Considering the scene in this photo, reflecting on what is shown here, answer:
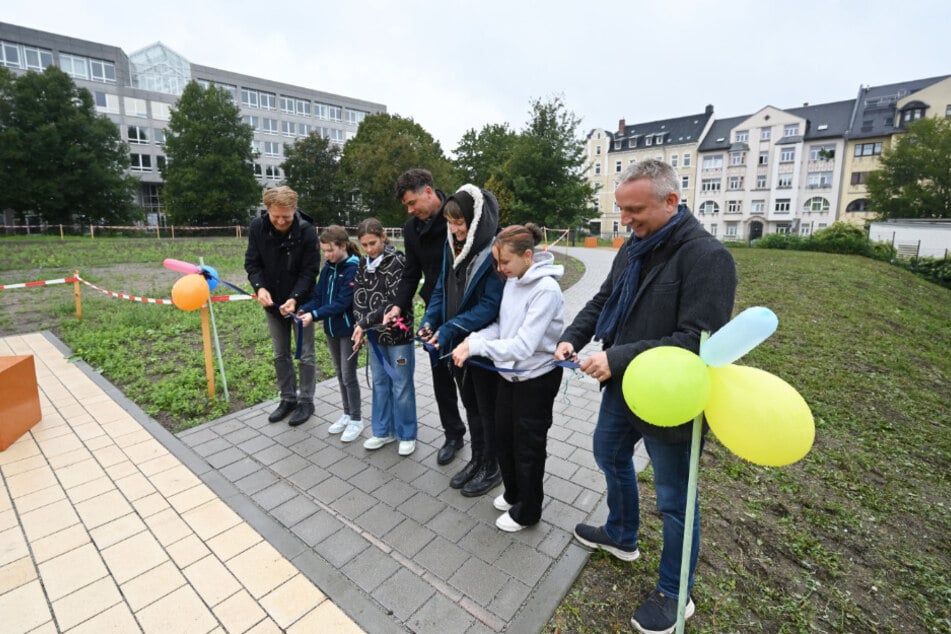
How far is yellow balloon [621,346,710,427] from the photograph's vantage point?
66.8 inches

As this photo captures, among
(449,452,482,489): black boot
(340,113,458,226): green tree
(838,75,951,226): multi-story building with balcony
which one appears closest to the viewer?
(449,452,482,489): black boot

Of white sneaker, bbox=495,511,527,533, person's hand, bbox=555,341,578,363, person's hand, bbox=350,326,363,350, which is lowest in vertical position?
white sneaker, bbox=495,511,527,533

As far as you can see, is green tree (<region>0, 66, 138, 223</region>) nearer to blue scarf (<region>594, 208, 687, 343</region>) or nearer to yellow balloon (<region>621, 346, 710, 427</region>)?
blue scarf (<region>594, 208, 687, 343</region>)

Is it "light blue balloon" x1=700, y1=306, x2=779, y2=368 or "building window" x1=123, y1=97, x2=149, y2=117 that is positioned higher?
"building window" x1=123, y1=97, x2=149, y2=117

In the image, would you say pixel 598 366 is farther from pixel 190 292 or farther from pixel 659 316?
pixel 190 292

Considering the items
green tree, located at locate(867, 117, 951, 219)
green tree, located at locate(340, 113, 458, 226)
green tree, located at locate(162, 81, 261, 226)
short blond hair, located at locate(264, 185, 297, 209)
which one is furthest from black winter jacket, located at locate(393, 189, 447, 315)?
green tree, located at locate(867, 117, 951, 219)

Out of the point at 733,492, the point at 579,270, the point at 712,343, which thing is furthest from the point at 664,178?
the point at 579,270

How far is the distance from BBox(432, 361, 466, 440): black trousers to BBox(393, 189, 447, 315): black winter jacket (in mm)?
534

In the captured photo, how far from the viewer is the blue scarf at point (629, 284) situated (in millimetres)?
2049

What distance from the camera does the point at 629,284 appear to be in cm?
219

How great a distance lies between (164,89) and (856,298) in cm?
5878

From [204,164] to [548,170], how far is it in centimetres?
2645

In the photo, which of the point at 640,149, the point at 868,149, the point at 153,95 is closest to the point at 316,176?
the point at 153,95

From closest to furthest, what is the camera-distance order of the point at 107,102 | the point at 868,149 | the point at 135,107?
1. the point at 107,102
2. the point at 868,149
3. the point at 135,107
